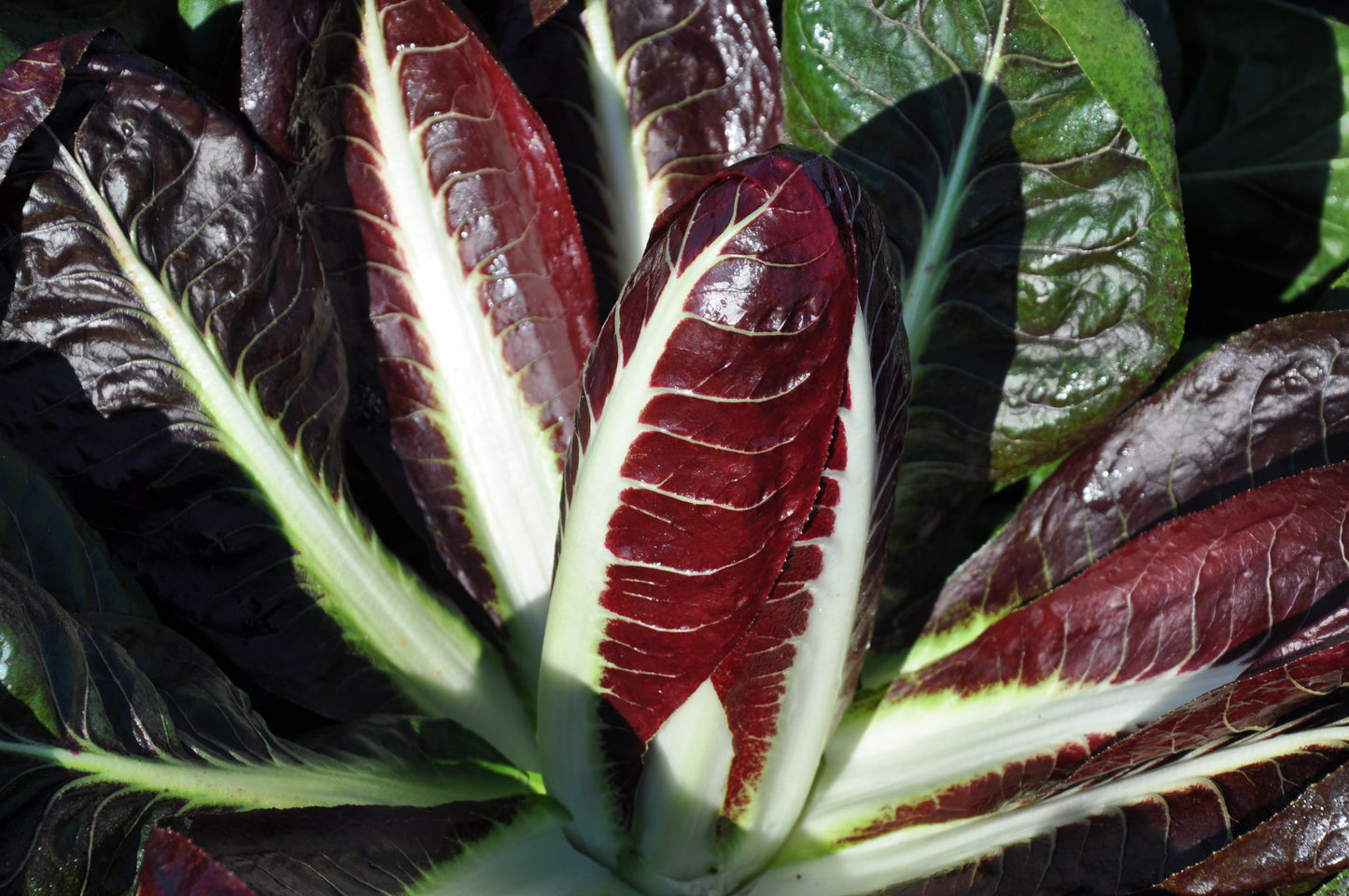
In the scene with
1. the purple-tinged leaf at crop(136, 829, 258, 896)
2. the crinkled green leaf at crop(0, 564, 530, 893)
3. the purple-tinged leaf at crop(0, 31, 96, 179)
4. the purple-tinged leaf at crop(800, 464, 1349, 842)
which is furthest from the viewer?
the purple-tinged leaf at crop(800, 464, 1349, 842)

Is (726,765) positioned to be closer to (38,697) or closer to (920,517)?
(920,517)

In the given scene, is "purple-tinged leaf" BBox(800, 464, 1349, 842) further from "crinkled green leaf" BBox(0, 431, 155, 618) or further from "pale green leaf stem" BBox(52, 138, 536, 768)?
"crinkled green leaf" BBox(0, 431, 155, 618)

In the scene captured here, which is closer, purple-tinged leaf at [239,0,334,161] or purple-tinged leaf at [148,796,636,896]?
purple-tinged leaf at [148,796,636,896]

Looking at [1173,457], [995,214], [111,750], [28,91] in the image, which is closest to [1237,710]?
[1173,457]

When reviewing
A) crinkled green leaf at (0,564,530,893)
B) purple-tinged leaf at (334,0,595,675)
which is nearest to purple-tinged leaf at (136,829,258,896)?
crinkled green leaf at (0,564,530,893)

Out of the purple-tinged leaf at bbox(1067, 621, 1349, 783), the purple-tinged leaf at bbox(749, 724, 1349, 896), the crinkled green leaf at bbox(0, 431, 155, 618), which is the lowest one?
the purple-tinged leaf at bbox(749, 724, 1349, 896)

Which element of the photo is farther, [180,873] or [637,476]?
[637,476]

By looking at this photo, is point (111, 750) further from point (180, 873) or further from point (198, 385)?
point (198, 385)
